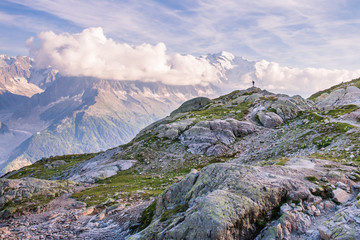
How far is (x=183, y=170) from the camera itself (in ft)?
164

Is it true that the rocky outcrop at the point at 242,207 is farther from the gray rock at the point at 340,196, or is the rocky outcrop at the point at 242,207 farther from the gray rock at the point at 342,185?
the gray rock at the point at 342,185

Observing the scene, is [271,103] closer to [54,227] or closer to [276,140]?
[276,140]

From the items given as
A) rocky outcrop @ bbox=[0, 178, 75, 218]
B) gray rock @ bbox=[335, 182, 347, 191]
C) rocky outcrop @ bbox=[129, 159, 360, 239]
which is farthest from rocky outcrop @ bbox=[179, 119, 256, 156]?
gray rock @ bbox=[335, 182, 347, 191]

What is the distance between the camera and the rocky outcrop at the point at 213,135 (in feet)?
187

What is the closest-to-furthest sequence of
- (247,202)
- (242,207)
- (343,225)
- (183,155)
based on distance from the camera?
(343,225) < (242,207) < (247,202) < (183,155)

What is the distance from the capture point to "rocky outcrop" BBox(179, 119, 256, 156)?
57.1 m

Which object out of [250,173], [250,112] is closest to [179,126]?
[250,112]

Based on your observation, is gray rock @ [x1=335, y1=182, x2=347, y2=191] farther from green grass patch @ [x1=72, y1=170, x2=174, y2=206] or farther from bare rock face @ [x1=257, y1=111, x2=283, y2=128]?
bare rock face @ [x1=257, y1=111, x2=283, y2=128]

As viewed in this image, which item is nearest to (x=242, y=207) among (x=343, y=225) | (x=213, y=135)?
(x=343, y=225)

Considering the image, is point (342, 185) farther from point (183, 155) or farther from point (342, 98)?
point (342, 98)

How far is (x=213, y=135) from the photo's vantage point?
199 ft

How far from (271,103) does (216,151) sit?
34344mm

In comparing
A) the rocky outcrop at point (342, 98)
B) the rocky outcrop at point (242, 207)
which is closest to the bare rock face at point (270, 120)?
the rocky outcrop at point (342, 98)

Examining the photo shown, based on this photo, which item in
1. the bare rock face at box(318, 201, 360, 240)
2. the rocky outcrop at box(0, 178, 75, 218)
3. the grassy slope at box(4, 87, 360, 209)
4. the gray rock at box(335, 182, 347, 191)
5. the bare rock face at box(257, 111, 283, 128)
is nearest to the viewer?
the bare rock face at box(318, 201, 360, 240)
